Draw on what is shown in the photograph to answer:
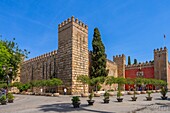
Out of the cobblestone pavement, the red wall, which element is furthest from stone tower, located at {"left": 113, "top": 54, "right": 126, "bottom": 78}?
the cobblestone pavement

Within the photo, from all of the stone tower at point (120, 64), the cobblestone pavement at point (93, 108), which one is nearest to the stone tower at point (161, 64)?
the stone tower at point (120, 64)

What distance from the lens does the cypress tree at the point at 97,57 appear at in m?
34.4

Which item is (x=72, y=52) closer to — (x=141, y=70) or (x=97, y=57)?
(x=97, y=57)

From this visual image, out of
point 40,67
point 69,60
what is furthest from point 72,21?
point 40,67

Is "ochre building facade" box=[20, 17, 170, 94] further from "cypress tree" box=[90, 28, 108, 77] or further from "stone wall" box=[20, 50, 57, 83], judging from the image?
"cypress tree" box=[90, 28, 108, 77]

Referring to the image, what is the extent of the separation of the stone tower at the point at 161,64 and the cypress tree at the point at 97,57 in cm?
1268

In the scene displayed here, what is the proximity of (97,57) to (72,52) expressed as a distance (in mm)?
8094

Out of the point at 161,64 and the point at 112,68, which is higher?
the point at 161,64

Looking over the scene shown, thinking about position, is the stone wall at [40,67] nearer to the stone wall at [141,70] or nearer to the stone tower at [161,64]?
the stone wall at [141,70]

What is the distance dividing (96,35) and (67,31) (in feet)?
26.2

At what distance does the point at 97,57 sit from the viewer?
115ft

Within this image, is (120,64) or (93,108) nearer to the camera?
(93,108)

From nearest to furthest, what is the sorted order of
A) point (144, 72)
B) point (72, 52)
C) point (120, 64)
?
1. point (72, 52)
2. point (144, 72)
3. point (120, 64)

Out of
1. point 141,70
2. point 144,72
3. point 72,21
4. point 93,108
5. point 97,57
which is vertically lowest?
point 93,108
